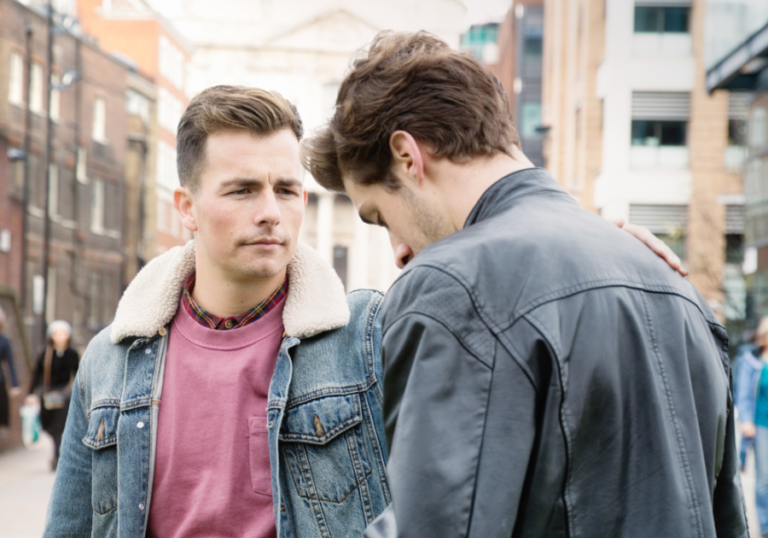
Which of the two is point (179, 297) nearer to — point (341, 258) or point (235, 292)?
point (235, 292)

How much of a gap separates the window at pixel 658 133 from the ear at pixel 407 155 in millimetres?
31274

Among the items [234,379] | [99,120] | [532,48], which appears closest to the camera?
[234,379]

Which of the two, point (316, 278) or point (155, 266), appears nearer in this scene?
point (316, 278)

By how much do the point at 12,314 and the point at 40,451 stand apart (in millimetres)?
2147

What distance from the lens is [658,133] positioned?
103 feet

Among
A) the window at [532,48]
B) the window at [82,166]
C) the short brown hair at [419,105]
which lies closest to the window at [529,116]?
the window at [532,48]

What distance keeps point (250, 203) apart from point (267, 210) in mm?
76

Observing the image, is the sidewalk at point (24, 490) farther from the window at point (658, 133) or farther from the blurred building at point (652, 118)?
the window at point (658, 133)

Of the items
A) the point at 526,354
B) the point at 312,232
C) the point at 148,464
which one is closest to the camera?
the point at 526,354

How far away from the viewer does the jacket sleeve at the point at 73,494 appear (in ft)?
8.47

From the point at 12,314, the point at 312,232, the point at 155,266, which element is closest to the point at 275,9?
the point at 312,232

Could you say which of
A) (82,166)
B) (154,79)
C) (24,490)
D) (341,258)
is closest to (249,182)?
(24,490)

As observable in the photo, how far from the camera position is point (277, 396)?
2.34 m

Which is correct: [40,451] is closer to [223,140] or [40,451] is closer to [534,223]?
[223,140]
